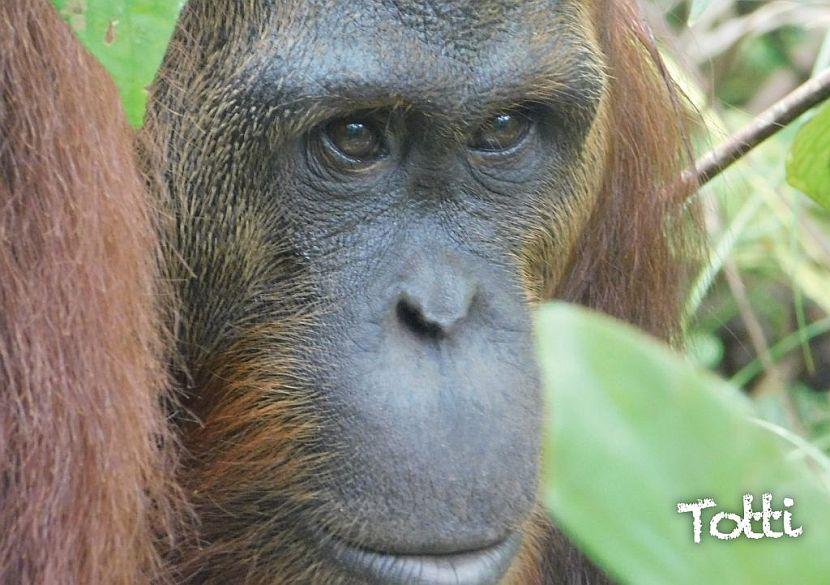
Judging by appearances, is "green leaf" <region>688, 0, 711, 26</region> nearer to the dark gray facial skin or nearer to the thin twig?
A: the dark gray facial skin

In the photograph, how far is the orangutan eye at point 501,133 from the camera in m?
1.92

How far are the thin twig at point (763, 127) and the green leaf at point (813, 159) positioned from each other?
28 cm

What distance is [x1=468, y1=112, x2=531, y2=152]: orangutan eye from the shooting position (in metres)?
1.92

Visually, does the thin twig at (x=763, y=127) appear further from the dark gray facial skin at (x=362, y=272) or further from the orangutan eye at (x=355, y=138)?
the orangutan eye at (x=355, y=138)

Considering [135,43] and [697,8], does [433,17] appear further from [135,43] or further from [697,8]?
[135,43]

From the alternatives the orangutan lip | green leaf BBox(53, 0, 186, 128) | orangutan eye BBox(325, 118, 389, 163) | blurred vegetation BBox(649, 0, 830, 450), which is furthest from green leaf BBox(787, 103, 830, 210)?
green leaf BBox(53, 0, 186, 128)

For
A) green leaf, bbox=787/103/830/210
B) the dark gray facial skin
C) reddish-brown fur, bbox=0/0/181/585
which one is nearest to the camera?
reddish-brown fur, bbox=0/0/181/585

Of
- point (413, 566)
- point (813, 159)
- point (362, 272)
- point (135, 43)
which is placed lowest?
point (413, 566)

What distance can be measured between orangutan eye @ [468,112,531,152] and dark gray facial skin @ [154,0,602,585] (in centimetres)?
4

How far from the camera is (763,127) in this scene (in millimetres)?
2453

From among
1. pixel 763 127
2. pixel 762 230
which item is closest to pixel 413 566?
pixel 763 127

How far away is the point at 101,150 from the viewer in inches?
54.1

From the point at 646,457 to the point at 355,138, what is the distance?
3.84 feet

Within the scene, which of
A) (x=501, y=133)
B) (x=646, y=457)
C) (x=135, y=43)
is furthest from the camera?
(x=501, y=133)
